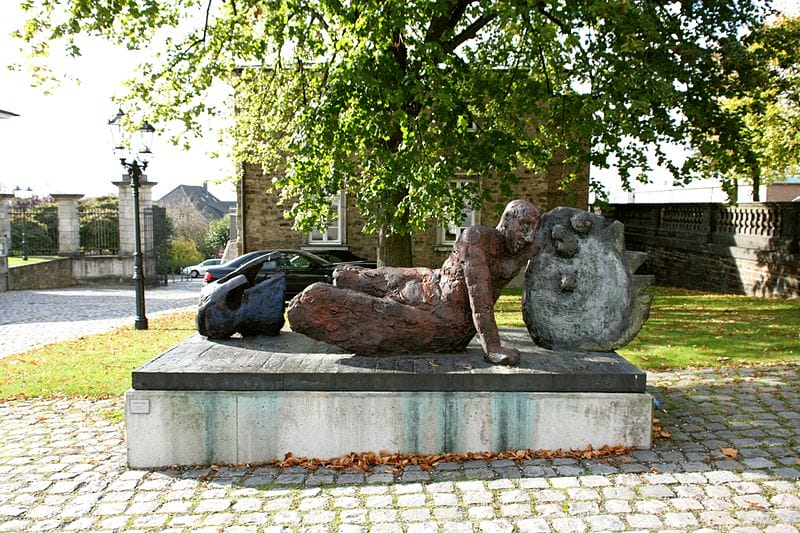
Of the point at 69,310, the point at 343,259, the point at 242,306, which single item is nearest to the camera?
the point at 242,306

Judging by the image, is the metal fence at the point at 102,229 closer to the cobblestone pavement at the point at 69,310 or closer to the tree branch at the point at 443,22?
the cobblestone pavement at the point at 69,310

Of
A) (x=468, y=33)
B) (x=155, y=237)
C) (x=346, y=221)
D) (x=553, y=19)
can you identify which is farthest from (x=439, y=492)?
(x=155, y=237)

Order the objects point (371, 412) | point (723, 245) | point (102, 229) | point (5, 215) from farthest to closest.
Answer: point (102, 229)
point (5, 215)
point (723, 245)
point (371, 412)

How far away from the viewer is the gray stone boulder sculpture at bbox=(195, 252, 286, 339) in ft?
19.4

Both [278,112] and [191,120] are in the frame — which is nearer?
[191,120]

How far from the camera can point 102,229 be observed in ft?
88.2

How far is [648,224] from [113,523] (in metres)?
21.9

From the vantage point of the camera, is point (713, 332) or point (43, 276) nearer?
point (713, 332)

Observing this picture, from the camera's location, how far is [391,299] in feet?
17.8

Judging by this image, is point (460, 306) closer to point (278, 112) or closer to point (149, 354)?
point (149, 354)

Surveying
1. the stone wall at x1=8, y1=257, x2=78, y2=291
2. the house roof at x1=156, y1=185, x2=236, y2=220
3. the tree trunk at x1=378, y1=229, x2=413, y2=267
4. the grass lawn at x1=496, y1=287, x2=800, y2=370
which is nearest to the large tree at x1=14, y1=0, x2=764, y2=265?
the tree trunk at x1=378, y1=229, x2=413, y2=267

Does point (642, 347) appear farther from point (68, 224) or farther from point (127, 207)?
point (68, 224)

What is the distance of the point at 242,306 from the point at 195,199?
5466cm

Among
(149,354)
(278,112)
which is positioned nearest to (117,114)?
(278,112)
